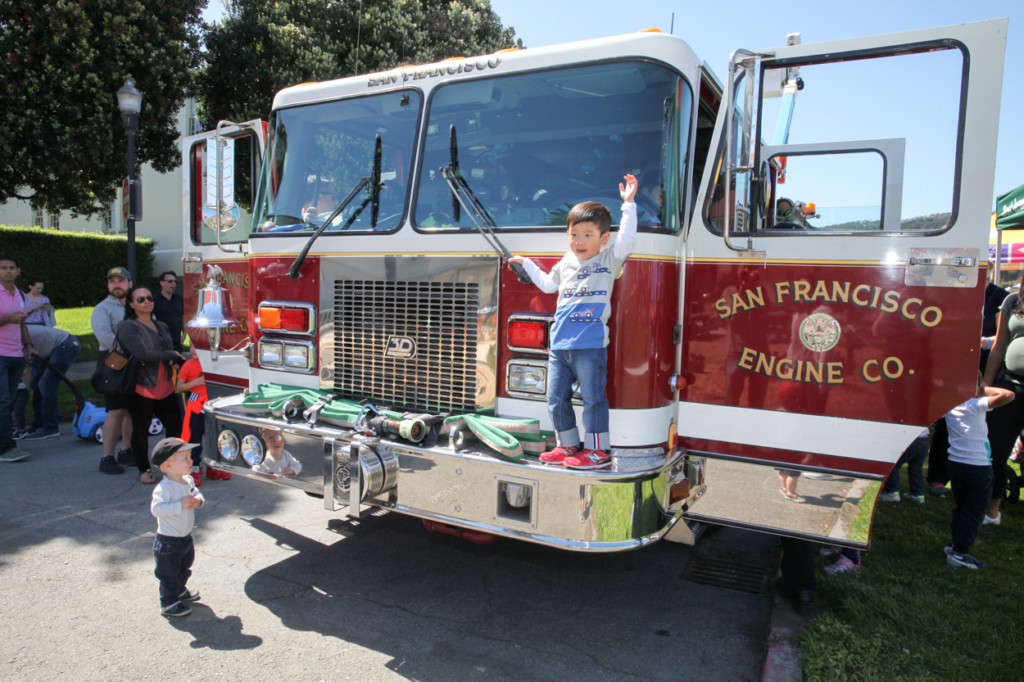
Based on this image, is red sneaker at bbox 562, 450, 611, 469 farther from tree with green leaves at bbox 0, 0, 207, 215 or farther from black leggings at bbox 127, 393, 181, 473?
tree with green leaves at bbox 0, 0, 207, 215

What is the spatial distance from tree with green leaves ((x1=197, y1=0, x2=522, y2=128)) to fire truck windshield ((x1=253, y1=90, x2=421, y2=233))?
27.5 ft

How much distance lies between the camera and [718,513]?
3234mm

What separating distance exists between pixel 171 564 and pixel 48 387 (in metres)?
4.74

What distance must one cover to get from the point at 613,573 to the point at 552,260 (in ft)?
6.49

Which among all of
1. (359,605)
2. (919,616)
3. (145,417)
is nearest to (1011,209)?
(919,616)

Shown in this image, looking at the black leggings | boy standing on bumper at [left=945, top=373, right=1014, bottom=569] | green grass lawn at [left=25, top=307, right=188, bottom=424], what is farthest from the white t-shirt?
green grass lawn at [left=25, top=307, right=188, bottom=424]

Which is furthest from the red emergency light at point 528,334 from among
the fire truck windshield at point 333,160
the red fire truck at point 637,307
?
the fire truck windshield at point 333,160

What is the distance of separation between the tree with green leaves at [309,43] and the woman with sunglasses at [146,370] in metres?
7.68

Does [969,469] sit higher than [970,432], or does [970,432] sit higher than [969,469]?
[970,432]

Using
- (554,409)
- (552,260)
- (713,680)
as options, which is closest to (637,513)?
(554,409)

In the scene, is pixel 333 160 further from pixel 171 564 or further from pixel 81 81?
pixel 81 81

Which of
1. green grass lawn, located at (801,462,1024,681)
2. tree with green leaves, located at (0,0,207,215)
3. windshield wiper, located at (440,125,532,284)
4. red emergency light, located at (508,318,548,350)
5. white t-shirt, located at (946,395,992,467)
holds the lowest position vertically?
green grass lawn, located at (801,462,1024,681)

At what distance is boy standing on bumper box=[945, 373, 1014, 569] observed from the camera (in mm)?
3969

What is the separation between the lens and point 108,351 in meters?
5.46
